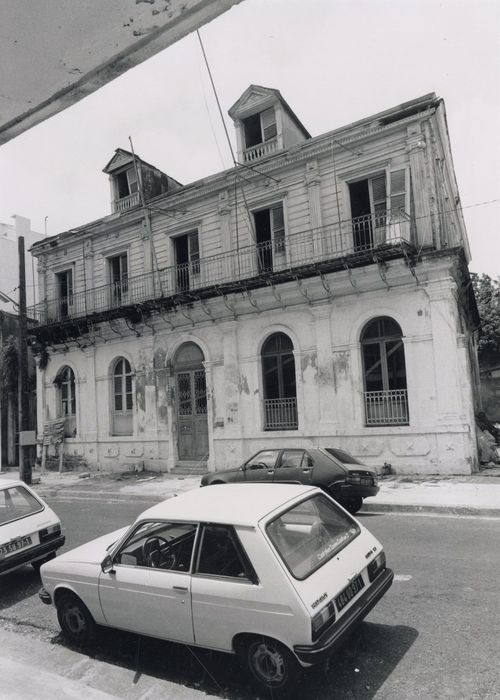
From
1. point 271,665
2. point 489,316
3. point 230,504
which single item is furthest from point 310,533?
point 489,316

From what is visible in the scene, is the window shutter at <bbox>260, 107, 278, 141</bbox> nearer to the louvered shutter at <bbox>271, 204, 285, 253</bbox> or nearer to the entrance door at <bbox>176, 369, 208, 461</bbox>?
the louvered shutter at <bbox>271, 204, 285, 253</bbox>

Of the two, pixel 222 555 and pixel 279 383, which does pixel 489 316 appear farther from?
pixel 222 555

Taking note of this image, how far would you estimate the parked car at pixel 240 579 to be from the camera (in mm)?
3721

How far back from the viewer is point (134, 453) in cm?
1855

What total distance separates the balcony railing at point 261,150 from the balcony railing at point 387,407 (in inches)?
335

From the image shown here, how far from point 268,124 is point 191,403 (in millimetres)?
9839

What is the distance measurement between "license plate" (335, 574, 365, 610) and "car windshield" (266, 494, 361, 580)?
264 mm

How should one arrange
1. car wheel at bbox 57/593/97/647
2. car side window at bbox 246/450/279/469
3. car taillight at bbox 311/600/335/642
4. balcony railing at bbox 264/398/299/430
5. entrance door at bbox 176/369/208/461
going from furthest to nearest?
entrance door at bbox 176/369/208/461, balcony railing at bbox 264/398/299/430, car side window at bbox 246/450/279/469, car wheel at bbox 57/593/97/647, car taillight at bbox 311/600/335/642

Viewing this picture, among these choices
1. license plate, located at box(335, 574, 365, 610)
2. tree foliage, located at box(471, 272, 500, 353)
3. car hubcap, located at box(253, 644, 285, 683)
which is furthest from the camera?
tree foliage, located at box(471, 272, 500, 353)

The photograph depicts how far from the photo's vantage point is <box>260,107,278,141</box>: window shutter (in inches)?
669

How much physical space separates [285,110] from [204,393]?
10.0m

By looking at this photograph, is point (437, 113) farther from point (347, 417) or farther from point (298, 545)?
point (298, 545)

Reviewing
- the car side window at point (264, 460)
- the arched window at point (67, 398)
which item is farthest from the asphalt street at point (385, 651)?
the arched window at point (67, 398)

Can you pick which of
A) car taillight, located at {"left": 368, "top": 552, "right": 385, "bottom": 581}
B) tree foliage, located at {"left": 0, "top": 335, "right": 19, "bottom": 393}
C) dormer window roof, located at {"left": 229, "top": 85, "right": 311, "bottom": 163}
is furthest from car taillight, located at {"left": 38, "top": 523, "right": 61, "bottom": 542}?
tree foliage, located at {"left": 0, "top": 335, "right": 19, "bottom": 393}
